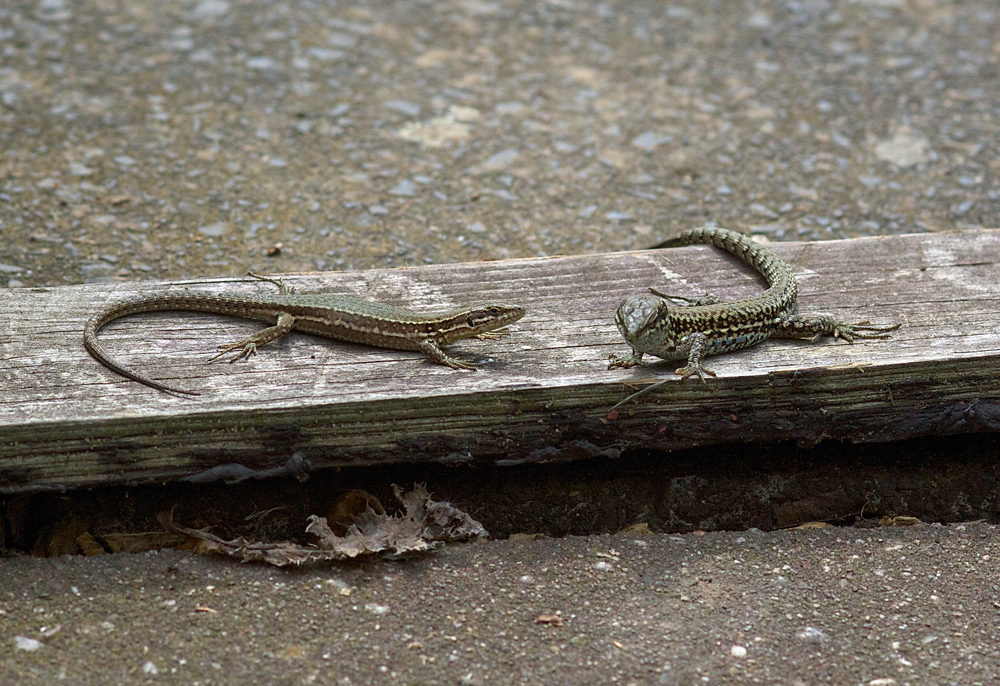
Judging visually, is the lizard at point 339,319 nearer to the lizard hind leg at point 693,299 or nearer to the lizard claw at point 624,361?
the lizard claw at point 624,361

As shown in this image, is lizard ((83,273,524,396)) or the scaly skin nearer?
the scaly skin

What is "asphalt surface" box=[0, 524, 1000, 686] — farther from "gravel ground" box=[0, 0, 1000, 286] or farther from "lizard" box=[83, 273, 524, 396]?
"gravel ground" box=[0, 0, 1000, 286]

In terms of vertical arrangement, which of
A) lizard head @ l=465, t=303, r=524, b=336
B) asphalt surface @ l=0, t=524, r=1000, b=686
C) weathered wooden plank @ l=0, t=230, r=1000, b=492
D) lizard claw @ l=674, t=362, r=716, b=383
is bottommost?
asphalt surface @ l=0, t=524, r=1000, b=686

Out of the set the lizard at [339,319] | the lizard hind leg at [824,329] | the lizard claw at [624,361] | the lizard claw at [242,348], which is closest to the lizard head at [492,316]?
the lizard at [339,319]

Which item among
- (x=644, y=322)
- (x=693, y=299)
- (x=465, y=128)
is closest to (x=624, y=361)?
(x=644, y=322)

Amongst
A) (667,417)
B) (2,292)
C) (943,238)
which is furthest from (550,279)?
(2,292)

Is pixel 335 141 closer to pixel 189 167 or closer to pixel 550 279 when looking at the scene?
pixel 189 167

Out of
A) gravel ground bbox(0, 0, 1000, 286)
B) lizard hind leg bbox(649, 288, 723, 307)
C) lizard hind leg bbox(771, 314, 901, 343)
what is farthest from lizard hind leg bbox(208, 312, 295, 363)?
gravel ground bbox(0, 0, 1000, 286)
